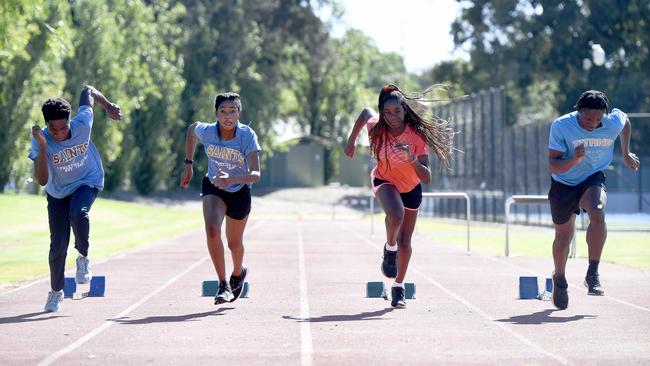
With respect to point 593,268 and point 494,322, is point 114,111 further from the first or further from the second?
point 593,268

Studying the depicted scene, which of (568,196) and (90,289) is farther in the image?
(90,289)

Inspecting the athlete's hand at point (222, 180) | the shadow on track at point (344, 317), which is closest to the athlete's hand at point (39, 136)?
the athlete's hand at point (222, 180)

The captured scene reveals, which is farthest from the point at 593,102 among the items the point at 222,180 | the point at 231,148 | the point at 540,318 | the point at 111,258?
the point at 111,258

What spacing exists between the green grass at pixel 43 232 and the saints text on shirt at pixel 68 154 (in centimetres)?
459

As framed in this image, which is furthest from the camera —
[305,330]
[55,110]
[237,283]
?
[237,283]

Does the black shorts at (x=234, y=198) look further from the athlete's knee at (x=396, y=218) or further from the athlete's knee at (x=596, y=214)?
the athlete's knee at (x=596, y=214)

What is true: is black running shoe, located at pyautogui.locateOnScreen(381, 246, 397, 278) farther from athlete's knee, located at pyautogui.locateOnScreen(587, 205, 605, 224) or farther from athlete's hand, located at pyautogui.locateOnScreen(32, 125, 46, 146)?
athlete's hand, located at pyautogui.locateOnScreen(32, 125, 46, 146)

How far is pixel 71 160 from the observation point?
12.3 meters

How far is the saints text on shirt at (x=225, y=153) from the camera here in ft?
41.1

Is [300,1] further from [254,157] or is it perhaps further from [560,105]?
[254,157]

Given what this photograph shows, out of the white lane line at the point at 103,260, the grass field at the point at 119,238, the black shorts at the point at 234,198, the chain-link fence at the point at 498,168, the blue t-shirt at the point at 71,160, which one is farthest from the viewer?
the chain-link fence at the point at 498,168

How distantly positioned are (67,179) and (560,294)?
16.3 ft

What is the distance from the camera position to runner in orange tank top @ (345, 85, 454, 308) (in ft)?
40.5

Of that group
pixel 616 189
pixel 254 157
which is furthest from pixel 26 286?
pixel 616 189
